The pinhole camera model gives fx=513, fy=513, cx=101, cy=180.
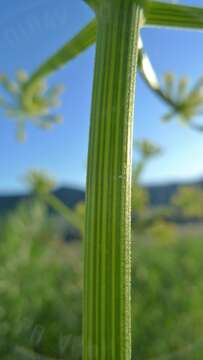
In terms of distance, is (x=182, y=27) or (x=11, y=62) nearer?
(x=182, y=27)

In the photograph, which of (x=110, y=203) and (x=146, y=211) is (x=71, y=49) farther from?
(x=146, y=211)

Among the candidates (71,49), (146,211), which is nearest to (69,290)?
(146,211)

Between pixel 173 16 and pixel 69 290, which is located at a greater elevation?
pixel 173 16

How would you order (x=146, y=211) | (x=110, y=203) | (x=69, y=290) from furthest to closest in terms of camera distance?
(x=69, y=290) < (x=146, y=211) < (x=110, y=203)

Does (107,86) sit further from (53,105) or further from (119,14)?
(53,105)

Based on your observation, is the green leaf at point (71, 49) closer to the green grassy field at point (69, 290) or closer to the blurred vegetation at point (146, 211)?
the blurred vegetation at point (146, 211)

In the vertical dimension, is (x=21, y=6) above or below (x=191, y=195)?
above

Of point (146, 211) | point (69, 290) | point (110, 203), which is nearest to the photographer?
point (110, 203)

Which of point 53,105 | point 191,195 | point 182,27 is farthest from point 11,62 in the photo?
point 191,195

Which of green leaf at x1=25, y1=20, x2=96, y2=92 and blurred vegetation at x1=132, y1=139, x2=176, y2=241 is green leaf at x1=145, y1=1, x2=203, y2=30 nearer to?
green leaf at x1=25, y1=20, x2=96, y2=92
